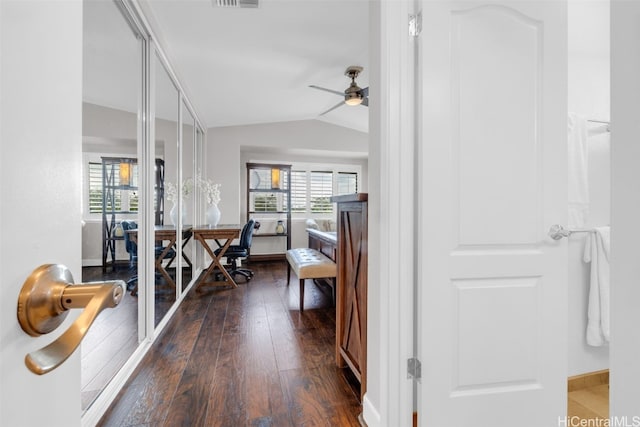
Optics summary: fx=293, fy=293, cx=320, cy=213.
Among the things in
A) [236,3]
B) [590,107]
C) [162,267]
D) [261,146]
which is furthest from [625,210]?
[261,146]

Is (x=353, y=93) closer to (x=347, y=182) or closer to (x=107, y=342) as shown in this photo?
(x=107, y=342)

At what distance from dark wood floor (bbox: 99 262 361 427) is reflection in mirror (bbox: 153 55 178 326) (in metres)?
0.28

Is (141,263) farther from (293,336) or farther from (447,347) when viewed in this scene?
(447,347)

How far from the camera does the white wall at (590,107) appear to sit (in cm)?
174

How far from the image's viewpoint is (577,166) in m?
1.69

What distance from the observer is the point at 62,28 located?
0.39 meters

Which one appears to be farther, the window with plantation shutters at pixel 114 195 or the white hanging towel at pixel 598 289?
the white hanging towel at pixel 598 289

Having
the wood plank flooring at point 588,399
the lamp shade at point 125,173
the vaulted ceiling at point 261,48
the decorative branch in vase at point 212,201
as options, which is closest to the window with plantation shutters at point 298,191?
the vaulted ceiling at point 261,48

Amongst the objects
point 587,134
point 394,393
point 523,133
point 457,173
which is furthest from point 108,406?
point 587,134

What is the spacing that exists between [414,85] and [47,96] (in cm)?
131

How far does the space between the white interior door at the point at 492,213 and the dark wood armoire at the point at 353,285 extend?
0.36m

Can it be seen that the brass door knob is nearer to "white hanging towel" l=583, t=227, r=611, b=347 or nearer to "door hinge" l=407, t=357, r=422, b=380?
"door hinge" l=407, t=357, r=422, b=380

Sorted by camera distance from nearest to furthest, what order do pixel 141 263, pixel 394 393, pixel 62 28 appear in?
pixel 62 28, pixel 394 393, pixel 141 263

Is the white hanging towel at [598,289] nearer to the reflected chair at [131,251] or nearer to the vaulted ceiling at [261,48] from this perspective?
the vaulted ceiling at [261,48]
